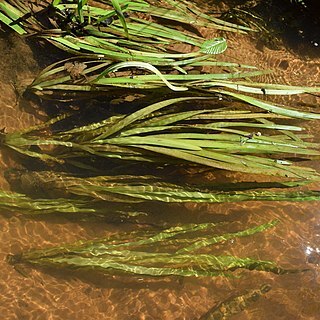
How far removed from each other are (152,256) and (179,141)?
693 mm

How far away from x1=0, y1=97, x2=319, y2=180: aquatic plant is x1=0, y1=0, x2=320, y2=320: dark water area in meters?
0.20

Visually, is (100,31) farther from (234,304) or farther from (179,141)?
(234,304)

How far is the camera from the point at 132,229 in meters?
3.10

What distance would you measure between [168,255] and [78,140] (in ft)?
3.04

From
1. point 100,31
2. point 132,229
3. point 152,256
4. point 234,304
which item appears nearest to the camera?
point 152,256

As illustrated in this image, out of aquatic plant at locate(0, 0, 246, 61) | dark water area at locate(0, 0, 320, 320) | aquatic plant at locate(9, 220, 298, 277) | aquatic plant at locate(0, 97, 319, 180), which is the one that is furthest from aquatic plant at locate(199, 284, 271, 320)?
aquatic plant at locate(0, 0, 246, 61)

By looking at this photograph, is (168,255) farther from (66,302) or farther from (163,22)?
(163,22)

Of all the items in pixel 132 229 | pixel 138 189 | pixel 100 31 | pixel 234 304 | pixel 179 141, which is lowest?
pixel 234 304

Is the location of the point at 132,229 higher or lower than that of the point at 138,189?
lower

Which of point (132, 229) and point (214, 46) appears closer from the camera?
point (132, 229)

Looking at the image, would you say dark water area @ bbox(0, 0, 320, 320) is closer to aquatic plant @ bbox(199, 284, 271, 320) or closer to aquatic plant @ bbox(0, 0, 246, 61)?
aquatic plant @ bbox(199, 284, 271, 320)

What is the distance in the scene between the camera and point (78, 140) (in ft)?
10.1

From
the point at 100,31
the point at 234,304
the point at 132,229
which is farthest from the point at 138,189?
the point at 100,31

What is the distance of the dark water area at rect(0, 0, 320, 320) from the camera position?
2.89 m
